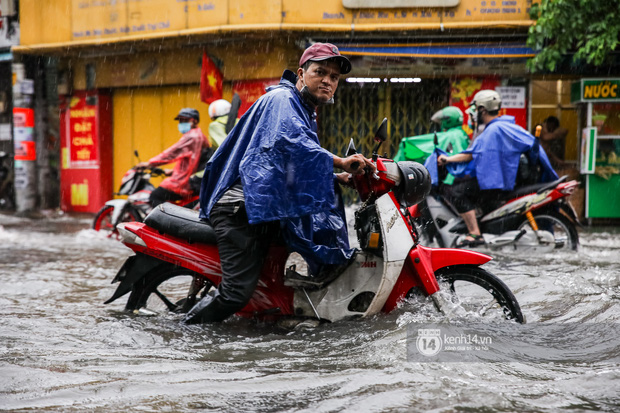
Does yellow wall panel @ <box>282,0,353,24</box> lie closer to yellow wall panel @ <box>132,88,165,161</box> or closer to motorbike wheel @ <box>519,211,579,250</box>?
yellow wall panel @ <box>132,88,165,161</box>

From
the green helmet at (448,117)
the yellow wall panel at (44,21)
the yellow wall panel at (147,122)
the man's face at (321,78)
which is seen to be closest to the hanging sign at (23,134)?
the yellow wall panel at (44,21)

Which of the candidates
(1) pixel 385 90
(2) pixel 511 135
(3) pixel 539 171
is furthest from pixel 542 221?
(1) pixel 385 90

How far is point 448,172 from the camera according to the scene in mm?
7570

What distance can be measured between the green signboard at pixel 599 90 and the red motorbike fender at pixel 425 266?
8.59 m

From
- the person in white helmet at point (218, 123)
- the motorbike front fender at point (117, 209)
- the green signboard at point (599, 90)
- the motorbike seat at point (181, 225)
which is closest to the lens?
the motorbike seat at point (181, 225)

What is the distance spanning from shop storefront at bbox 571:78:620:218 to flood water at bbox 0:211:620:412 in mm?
6693

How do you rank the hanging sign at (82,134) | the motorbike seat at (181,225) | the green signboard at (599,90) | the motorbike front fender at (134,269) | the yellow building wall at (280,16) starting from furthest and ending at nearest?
the hanging sign at (82,134), the yellow building wall at (280,16), the green signboard at (599,90), the motorbike front fender at (134,269), the motorbike seat at (181,225)

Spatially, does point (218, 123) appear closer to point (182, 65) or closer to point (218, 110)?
point (218, 110)

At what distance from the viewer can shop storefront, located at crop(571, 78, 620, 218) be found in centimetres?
1138

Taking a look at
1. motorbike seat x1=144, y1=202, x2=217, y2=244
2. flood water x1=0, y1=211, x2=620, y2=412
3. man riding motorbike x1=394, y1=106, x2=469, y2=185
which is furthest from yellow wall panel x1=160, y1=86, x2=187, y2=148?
motorbike seat x1=144, y1=202, x2=217, y2=244

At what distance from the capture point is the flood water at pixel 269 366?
2.88m

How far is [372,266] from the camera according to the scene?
12.9 ft

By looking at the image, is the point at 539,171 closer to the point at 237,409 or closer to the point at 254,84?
the point at 237,409

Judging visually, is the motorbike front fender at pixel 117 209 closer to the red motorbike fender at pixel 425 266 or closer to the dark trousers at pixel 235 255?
the dark trousers at pixel 235 255
